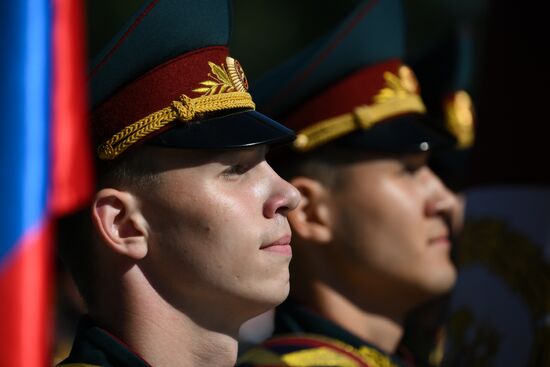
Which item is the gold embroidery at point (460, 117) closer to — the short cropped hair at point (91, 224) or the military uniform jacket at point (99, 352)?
the short cropped hair at point (91, 224)

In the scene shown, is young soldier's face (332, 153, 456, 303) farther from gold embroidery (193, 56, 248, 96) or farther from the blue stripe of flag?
the blue stripe of flag

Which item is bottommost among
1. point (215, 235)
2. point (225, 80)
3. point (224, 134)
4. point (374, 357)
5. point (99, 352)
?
point (374, 357)

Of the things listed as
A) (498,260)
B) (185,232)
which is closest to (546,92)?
(498,260)

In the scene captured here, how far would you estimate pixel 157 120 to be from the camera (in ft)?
10.5

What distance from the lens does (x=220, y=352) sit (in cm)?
326

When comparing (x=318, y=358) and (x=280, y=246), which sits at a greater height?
(x=280, y=246)

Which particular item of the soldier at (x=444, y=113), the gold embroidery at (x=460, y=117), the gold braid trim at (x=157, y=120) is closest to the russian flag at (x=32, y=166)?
the gold braid trim at (x=157, y=120)

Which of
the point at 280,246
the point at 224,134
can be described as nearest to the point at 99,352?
the point at 280,246

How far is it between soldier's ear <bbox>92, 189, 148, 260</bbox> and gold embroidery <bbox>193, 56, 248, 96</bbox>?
0.36 m

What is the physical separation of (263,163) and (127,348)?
612 mm

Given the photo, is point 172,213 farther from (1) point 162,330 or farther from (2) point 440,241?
(2) point 440,241

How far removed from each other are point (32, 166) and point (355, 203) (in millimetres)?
2225

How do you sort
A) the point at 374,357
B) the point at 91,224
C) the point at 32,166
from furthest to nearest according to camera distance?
the point at 374,357 → the point at 91,224 → the point at 32,166

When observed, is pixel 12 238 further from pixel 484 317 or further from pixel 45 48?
pixel 484 317
